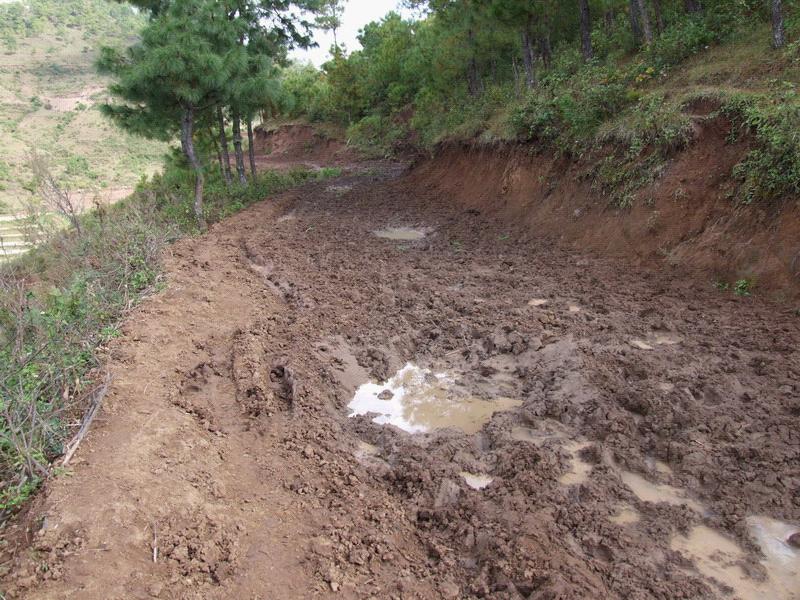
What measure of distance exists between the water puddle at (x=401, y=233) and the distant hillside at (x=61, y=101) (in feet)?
69.8

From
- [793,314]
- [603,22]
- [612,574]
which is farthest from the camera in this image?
[603,22]

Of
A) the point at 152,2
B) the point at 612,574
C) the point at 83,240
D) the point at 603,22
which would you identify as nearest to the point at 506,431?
the point at 612,574

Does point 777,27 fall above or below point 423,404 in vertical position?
above

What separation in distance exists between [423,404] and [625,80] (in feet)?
29.7

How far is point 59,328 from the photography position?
5246 mm

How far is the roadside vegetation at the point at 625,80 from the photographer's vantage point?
25.0ft

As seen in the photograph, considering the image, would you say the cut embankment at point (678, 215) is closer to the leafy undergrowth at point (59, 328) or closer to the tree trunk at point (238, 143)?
the leafy undergrowth at point (59, 328)

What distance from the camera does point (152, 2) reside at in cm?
1372

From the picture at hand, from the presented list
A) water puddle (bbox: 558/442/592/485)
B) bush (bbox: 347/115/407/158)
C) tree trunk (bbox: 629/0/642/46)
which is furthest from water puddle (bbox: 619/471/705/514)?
bush (bbox: 347/115/407/158)

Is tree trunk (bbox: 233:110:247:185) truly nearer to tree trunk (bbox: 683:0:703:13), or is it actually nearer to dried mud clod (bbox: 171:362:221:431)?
dried mud clod (bbox: 171:362:221:431)

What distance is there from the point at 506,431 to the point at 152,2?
14.6m

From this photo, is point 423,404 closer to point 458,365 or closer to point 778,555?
point 458,365

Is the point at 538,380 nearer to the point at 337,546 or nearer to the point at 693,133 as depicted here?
the point at 337,546

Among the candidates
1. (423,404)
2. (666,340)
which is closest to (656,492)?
(423,404)
